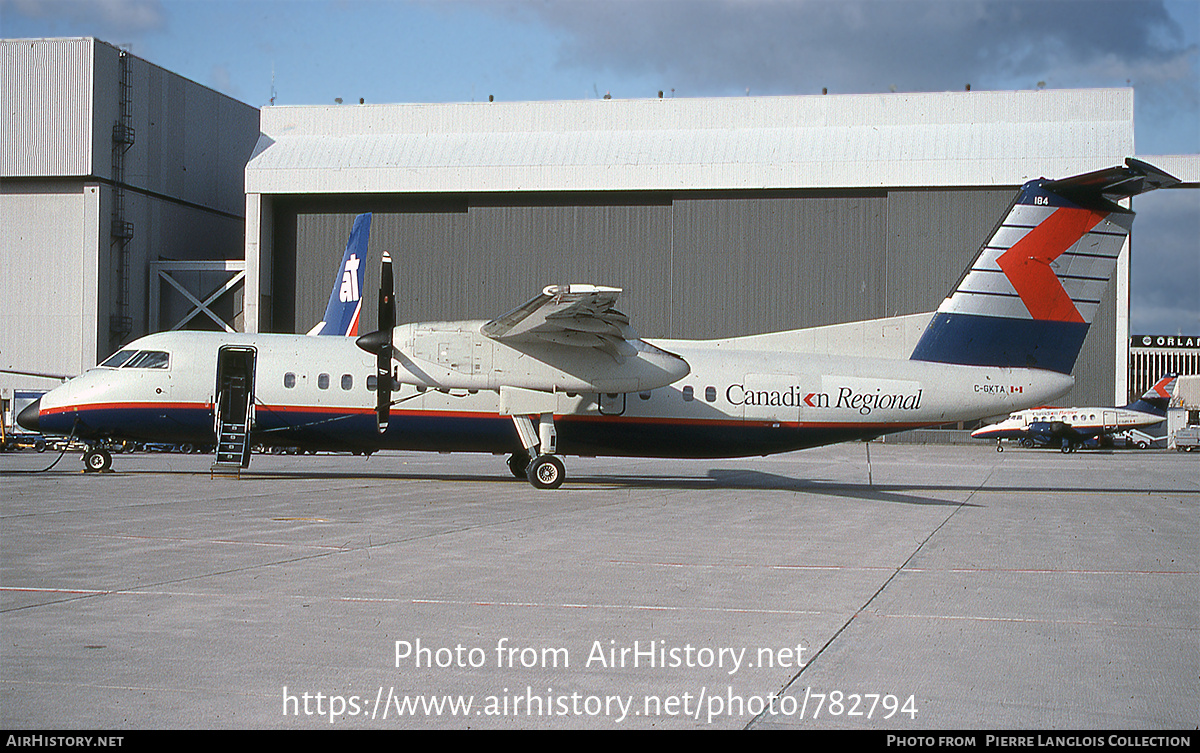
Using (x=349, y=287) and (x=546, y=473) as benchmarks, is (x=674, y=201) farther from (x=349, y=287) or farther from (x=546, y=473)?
(x=546, y=473)

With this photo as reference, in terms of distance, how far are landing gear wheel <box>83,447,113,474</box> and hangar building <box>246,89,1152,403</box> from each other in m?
28.2

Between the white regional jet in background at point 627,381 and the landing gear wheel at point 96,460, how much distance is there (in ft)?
2.62

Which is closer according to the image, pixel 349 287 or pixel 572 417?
pixel 572 417

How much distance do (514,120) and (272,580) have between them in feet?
144

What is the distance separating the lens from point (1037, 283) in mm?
18953

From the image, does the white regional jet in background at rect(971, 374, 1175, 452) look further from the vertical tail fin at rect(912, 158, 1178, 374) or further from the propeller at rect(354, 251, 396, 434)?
the propeller at rect(354, 251, 396, 434)

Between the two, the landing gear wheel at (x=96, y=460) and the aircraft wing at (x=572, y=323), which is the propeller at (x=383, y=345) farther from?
the landing gear wheel at (x=96, y=460)

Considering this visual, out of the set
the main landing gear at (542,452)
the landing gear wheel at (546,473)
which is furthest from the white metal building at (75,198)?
the landing gear wheel at (546,473)

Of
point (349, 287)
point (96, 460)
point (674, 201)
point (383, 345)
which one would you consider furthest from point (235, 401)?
point (674, 201)

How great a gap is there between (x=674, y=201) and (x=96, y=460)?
33.1m

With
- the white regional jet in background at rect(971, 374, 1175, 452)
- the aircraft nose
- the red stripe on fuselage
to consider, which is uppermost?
the red stripe on fuselage

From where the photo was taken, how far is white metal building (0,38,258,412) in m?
45.3

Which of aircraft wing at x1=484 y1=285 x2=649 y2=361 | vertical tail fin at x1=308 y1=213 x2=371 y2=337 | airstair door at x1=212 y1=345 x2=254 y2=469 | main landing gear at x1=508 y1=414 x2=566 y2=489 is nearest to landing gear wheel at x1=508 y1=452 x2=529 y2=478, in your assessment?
main landing gear at x1=508 y1=414 x2=566 y2=489

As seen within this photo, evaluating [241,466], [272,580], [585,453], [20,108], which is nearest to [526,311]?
[585,453]
